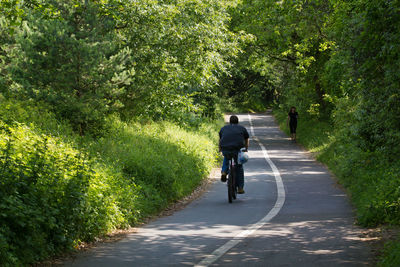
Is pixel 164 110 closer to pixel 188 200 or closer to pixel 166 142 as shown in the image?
pixel 166 142

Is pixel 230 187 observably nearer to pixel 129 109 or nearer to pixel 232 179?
pixel 232 179

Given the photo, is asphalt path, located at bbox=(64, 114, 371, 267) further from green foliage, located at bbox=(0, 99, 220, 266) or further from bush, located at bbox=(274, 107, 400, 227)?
green foliage, located at bbox=(0, 99, 220, 266)

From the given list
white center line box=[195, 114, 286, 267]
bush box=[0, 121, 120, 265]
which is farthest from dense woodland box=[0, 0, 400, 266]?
white center line box=[195, 114, 286, 267]

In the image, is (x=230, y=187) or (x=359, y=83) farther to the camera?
(x=230, y=187)

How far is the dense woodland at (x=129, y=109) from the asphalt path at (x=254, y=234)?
0.51m

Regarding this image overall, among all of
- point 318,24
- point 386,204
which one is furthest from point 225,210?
point 318,24

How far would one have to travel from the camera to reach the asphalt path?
7293 millimetres

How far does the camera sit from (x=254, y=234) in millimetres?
9039

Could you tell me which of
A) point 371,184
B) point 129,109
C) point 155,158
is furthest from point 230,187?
point 129,109

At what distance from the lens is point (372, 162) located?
1455cm

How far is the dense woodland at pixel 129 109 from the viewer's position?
7.95 m

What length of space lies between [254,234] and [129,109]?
36.3 feet

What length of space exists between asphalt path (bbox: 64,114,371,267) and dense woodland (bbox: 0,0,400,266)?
0.51 m

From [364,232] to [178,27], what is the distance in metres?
12.5
